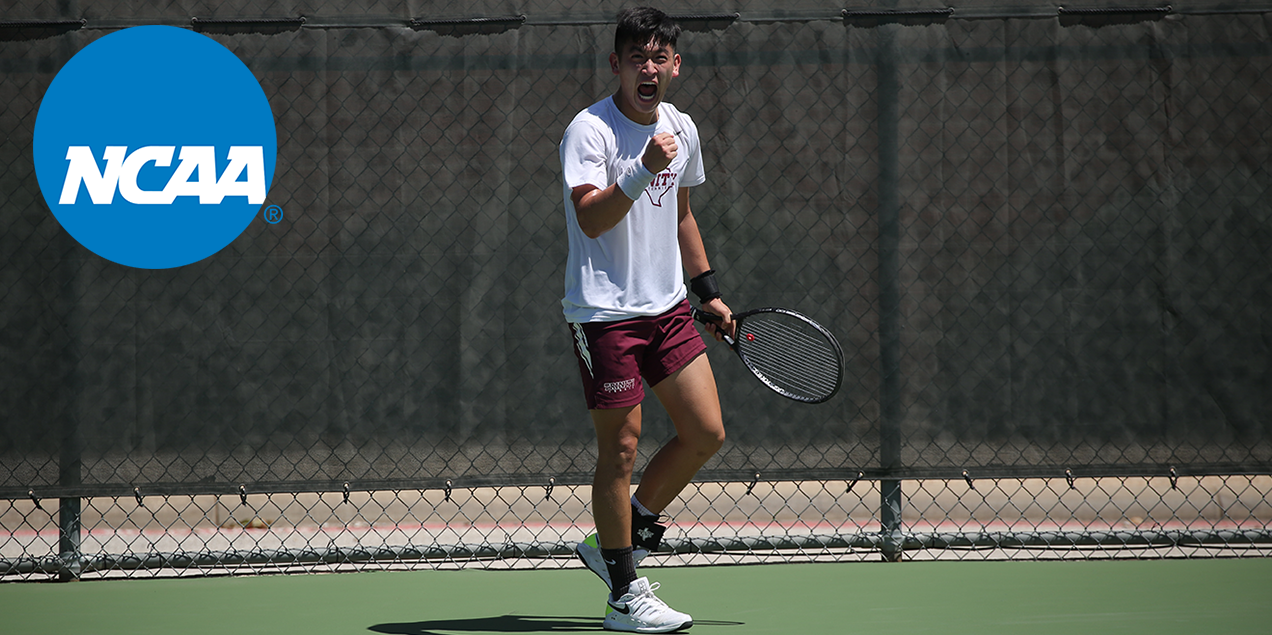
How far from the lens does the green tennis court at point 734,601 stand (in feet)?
10.6

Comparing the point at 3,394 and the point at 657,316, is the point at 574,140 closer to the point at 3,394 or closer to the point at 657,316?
the point at 657,316

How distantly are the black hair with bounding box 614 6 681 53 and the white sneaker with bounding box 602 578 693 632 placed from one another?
1.46m

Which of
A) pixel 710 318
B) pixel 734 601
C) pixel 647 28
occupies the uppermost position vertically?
pixel 647 28

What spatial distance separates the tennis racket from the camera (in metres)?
3.41

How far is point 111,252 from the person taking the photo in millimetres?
3994

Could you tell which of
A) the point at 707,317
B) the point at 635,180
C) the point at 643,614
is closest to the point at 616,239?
the point at 635,180

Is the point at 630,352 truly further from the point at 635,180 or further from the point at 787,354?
the point at 787,354

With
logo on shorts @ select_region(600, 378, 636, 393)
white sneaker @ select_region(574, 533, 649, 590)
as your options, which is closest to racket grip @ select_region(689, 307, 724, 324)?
logo on shorts @ select_region(600, 378, 636, 393)

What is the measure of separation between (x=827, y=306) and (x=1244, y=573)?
1674 mm

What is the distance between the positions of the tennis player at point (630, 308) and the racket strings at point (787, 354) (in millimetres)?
323

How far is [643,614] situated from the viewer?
3014 millimetres

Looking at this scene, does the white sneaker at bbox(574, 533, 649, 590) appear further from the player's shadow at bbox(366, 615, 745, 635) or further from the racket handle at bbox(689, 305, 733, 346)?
the racket handle at bbox(689, 305, 733, 346)

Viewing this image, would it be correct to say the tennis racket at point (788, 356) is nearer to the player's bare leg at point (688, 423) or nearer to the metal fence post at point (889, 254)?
the player's bare leg at point (688, 423)

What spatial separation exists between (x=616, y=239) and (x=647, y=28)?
0.57 metres
